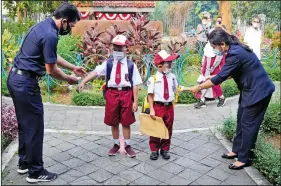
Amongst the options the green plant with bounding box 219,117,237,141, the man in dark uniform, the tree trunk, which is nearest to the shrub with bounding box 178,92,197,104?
the green plant with bounding box 219,117,237,141

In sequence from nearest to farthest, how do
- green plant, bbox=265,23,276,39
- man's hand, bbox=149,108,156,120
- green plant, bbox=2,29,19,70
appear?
man's hand, bbox=149,108,156,120 → green plant, bbox=2,29,19,70 → green plant, bbox=265,23,276,39

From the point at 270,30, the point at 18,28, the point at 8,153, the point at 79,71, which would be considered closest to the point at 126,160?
the point at 79,71

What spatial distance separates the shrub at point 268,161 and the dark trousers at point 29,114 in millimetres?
2748

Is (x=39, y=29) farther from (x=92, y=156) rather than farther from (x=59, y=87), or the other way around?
(x=59, y=87)

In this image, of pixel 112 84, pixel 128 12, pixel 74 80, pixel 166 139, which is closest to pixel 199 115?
pixel 166 139

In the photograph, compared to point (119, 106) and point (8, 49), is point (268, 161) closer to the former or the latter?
point (119, 106)

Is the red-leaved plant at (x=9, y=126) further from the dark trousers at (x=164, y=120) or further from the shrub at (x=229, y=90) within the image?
the shrub at (x=229, y=90)

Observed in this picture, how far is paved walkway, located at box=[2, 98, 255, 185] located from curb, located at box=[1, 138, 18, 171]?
0.07 m

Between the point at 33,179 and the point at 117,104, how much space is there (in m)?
1.46

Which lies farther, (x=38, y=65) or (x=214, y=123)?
(x=214, y=123)

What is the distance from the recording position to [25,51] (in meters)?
4.18

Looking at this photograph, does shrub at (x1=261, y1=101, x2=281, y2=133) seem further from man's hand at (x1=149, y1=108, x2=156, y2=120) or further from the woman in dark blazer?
man's hand at (x1=149, y1=108, x2=156, y2=120)

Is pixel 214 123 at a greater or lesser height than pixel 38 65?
lesser

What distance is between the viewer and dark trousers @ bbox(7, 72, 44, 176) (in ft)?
13.8
